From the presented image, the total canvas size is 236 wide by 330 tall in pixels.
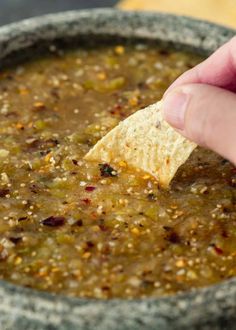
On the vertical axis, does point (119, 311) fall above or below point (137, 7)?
above

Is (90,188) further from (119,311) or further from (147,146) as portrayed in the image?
(119,311)

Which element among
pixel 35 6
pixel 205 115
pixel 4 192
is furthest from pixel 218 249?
pixel 35 6

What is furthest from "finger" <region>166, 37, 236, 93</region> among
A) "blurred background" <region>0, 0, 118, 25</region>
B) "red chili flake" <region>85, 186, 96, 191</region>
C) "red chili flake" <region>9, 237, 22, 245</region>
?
"blurred background" <region>0, 0, 118, 25</region>

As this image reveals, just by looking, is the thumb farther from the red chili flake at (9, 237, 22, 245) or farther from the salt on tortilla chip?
the red chili flake at (9, 237, 22, 245)

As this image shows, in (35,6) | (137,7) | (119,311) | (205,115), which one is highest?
Result: (205,115)

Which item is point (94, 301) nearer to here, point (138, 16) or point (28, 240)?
point (28, 240)

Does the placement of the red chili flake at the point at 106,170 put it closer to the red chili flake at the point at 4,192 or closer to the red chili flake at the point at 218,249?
the red chili flake at the point at 4,192

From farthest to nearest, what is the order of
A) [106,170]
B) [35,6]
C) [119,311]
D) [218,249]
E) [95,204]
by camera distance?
[35,6] < [106,170] < [95,204] < [218,249] < [119,311]
